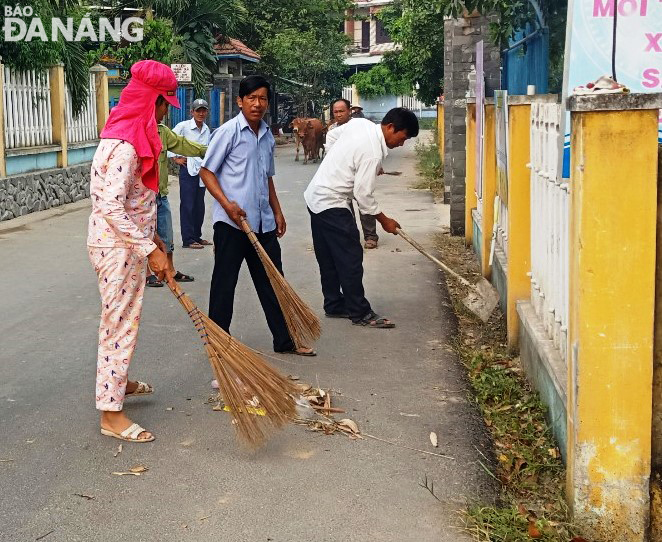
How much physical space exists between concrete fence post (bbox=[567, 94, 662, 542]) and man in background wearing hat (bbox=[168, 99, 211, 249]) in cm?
750

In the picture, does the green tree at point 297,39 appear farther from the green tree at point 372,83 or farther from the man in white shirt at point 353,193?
the man in white shirt at point 353,193

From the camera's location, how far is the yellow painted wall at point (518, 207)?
19.0 feet

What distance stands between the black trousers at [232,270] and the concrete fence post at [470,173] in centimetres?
456

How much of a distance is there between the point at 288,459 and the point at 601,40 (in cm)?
236

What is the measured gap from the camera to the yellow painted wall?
19.0ft

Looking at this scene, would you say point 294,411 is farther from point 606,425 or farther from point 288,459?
point 606,425

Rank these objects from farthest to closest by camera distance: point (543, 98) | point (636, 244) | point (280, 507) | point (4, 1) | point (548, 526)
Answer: point (4, 1) → point (543, 98) → point (280, 507) → point (548, 526) → point (636, 244)

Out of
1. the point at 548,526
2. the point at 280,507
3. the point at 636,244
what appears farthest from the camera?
the point at 280,507

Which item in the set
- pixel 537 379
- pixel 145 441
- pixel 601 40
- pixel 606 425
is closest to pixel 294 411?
pixel 145 441

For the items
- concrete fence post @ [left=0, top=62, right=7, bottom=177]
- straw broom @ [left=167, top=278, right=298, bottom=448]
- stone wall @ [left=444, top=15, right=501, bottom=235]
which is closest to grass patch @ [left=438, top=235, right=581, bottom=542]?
straw broom @ [left=167, top=278, right=298, bottom=448]

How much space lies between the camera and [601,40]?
4.48 m

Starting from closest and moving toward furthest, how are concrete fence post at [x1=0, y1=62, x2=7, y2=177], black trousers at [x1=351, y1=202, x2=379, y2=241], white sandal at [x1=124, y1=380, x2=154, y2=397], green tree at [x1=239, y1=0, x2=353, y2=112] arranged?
white sandal at [x1=124, y1=380, x2=154, y2=397] → black trousers at [x1=351, y1=202, x2=379, y2=241] → concrete fence post at [x1=0, y1=62, x2=7, y2=177] → green tree at [x1=239, y1=0, x2=353, y2=112]

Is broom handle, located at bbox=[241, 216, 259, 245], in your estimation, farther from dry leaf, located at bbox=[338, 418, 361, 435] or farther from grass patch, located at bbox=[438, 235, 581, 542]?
grass patch, located at bbox=[438, 235, 581, 542]

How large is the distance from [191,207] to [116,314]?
20.3 feet
